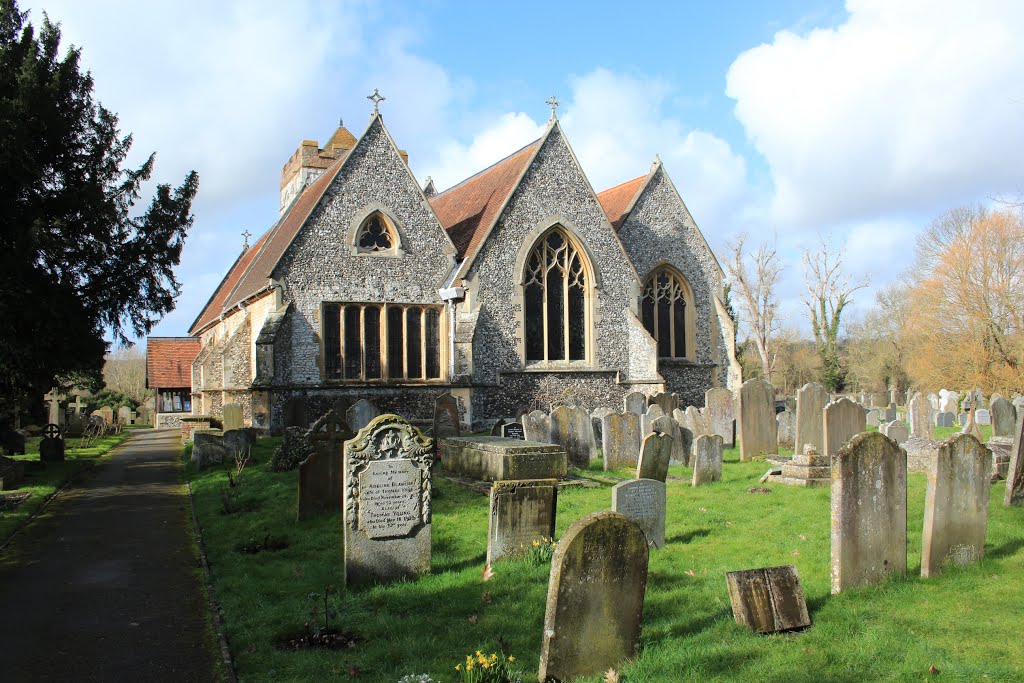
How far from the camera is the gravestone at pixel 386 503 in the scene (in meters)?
7.90

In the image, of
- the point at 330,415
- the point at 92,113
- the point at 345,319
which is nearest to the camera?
the point at 330,415

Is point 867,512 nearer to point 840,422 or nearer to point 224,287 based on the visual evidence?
point 840,422

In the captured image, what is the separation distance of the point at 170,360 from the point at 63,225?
26.0 metres

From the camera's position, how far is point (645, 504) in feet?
27.9

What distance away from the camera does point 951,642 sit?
18.6ft

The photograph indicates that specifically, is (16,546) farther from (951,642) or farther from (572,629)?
(951,642)

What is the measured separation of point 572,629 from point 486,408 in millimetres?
15963

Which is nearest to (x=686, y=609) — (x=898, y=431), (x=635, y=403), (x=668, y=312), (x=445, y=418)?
(x=445, y=418)

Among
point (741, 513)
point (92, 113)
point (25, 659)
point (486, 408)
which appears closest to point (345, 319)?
point (486, 408)

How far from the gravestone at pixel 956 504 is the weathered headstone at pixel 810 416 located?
6637 millimetres

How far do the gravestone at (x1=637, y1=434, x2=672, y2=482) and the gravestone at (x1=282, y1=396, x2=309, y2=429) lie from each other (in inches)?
428

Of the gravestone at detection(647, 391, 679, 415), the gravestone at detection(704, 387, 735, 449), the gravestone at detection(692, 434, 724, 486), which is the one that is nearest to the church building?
the gravestone at detection(647, 391, 679, 415)

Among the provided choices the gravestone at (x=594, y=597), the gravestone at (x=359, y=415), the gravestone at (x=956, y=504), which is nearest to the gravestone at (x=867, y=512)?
the gravestone at (x=956, y=504)

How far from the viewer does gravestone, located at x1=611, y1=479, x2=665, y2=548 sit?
8359 millimetres
